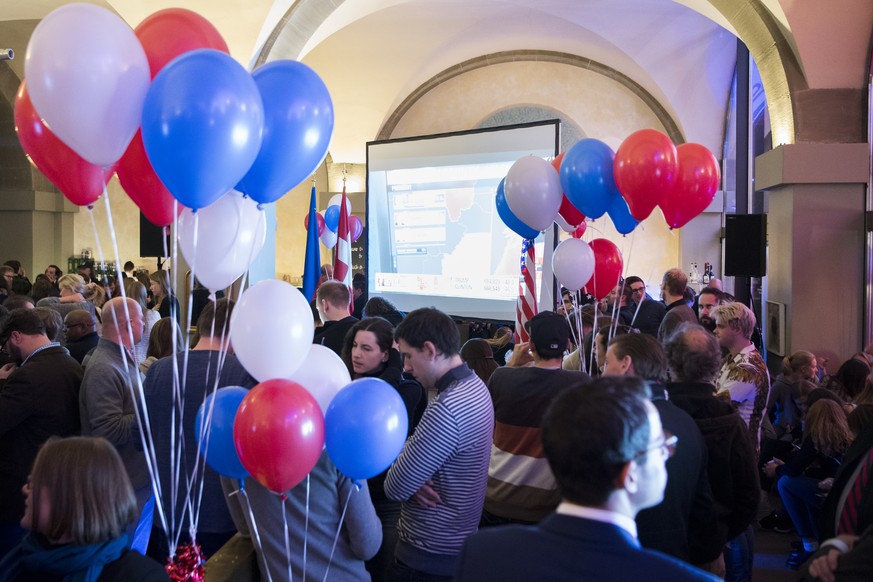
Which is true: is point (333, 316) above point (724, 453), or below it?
→ above

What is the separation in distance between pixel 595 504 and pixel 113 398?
254 cm

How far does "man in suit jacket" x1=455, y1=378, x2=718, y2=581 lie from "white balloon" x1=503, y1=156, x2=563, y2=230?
3.25 meters

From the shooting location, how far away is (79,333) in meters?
4.28

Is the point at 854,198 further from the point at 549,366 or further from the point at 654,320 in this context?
the point at 549,366

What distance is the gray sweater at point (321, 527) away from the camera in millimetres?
2258

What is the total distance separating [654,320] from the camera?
20.3 feet

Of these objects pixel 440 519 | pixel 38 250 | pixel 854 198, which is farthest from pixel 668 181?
pixel 38 250

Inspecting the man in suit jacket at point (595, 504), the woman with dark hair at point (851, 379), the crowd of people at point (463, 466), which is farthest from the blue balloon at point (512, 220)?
the man in suit jacket at point (595, 504)

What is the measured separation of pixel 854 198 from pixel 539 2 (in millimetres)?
6375

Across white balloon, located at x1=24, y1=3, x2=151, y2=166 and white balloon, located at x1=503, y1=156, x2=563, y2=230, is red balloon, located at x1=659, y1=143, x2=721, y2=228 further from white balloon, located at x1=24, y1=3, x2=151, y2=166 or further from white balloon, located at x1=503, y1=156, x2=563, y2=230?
white balloon, located at x1=24, y1=3, x2=151, y2=166

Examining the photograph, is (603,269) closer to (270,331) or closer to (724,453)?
(724,453)

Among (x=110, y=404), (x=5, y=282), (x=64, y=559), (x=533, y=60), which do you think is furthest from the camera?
(x=533, y=60)

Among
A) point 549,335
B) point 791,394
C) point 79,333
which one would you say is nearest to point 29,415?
point 79,333

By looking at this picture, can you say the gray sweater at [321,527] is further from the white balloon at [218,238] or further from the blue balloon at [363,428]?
the white balloon at [218,238]
